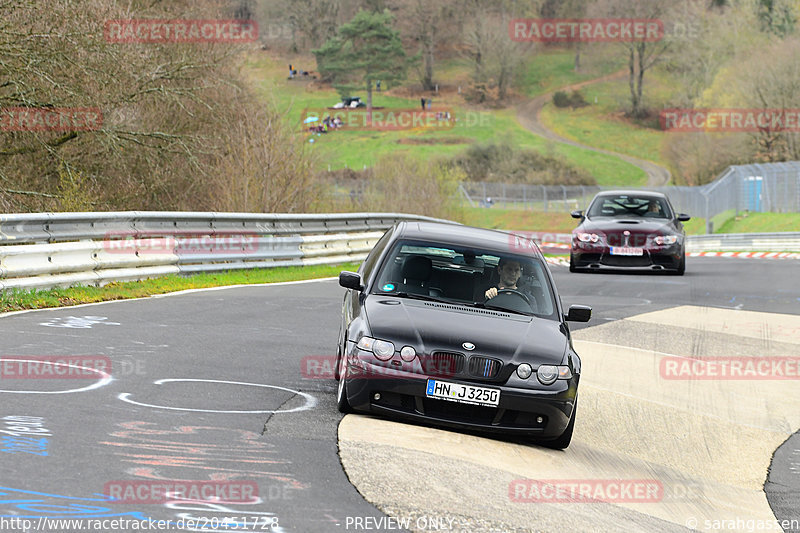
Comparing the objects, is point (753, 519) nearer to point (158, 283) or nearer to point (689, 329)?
point (689, 329)

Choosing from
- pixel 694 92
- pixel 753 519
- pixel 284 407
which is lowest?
pixel 753 519

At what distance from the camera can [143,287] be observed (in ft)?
51.4

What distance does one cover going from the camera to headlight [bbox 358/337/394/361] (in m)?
7.64

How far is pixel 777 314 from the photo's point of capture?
55.9 feet

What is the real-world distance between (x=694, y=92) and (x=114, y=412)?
103 m

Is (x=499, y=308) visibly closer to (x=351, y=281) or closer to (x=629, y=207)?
(x=351, y=281)

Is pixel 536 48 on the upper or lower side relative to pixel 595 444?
upper

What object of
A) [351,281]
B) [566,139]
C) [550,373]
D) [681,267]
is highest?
[566,139]

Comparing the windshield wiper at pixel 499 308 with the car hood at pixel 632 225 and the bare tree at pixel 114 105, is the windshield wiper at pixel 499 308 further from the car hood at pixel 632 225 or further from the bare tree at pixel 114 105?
the car hood at pixel 632 225

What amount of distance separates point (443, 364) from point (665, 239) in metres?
14.9

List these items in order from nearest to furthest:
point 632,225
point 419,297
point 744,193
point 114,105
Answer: point 419,297 → point 632,225 → point 114,105 → point 744,193

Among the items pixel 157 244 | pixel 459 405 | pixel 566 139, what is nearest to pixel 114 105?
pixel 157 244

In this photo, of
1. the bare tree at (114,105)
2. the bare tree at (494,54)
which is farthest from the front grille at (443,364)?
the bare tree at (494,54)

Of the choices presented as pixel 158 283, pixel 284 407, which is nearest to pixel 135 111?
pixel 158 283
